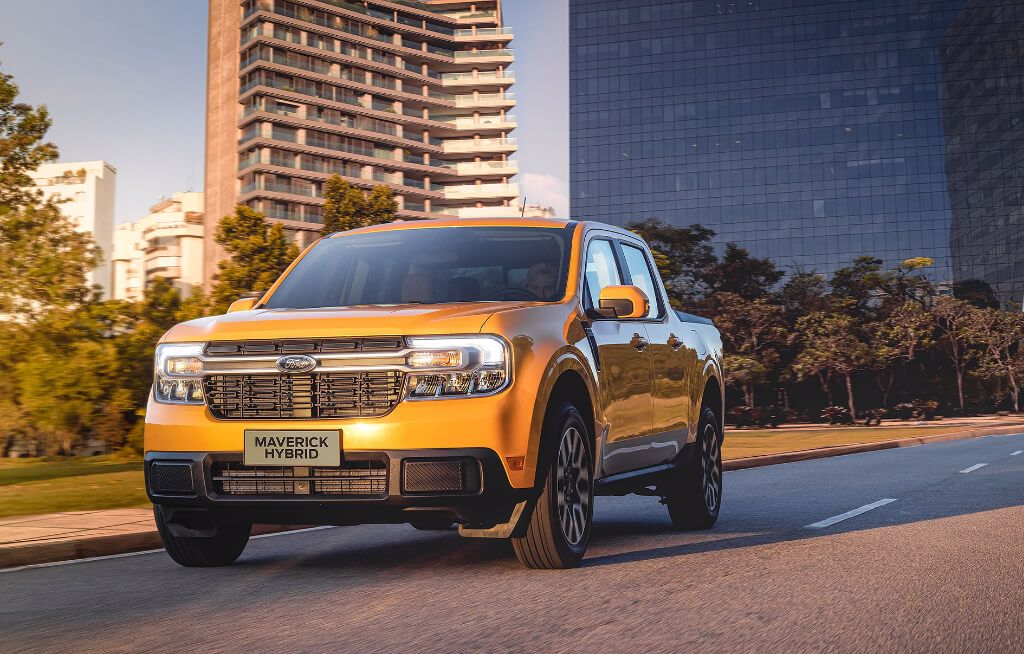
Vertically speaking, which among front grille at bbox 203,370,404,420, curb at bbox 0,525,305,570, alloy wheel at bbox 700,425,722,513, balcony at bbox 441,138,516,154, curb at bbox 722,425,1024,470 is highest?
balcony at bbox 441,138,516,154

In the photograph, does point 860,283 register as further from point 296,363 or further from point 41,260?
point 296,363

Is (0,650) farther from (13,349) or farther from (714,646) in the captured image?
(13,349)

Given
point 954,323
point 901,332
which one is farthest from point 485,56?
point 901,332

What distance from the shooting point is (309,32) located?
103 meters

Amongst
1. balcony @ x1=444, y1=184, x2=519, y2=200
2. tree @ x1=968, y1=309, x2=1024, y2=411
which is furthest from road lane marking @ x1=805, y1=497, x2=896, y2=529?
balcony @ x1=444, y1=184, x2=519, y2=200

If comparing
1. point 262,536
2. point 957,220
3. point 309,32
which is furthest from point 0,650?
point 957,220

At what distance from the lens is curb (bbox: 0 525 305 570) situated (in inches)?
296

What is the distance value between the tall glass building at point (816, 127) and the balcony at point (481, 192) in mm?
12917

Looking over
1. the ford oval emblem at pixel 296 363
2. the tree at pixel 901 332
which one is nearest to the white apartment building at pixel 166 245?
the tree at pixel 901 332

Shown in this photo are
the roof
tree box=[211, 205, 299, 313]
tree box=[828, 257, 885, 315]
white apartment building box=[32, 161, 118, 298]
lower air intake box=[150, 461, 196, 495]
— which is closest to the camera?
lower air intake box=[150, 461, 196, 495]

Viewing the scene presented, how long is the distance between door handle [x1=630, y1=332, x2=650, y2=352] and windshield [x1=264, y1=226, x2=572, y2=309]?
2.56 feet

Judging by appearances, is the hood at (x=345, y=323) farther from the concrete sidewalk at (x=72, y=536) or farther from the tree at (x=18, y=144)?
the tree at (x=18, y=144)

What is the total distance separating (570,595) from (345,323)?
1.79m

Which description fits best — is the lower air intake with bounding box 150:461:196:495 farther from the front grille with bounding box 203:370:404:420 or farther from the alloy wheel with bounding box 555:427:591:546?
the alloy wheel with bounding box 555:427:591:546
